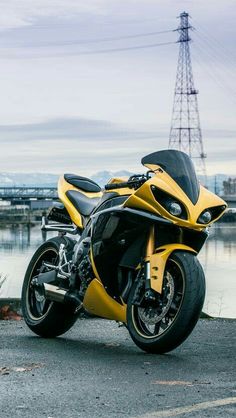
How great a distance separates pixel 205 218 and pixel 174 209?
0.87ft

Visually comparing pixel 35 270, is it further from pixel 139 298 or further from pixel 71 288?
pixel 139 298

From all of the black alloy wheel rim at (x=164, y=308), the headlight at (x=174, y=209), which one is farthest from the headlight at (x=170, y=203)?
the black alloy wheel rim at (x=164, y=308)

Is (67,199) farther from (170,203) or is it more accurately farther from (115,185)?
(170,203)

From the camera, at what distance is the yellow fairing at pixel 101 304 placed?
25.9ft

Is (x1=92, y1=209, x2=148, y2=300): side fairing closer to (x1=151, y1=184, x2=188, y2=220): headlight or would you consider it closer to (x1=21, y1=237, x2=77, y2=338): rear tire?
(x1=151, y1=184, x2=188, y2=220): headlight

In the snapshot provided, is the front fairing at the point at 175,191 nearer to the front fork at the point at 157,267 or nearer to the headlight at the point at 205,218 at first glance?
the headlight at the point at 205,218

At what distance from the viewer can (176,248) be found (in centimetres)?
742

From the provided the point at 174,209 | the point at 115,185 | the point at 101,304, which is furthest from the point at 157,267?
the point at 115,185

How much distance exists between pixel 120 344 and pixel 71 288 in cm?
61

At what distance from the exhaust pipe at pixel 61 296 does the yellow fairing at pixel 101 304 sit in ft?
0.86

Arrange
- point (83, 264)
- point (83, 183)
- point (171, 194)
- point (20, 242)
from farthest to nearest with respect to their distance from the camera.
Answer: point (20, 242) → point (83, 183) → point (83, 264) → point (171, 194)

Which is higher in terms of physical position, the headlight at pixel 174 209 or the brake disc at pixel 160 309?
the headlight at pixel 174 209

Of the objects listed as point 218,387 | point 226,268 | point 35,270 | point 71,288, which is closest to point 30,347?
point 71,288

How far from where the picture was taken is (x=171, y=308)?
7.37 m
